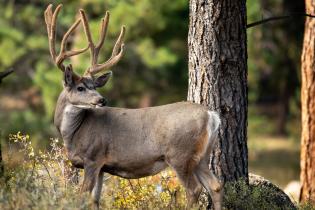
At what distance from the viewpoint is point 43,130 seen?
21438mm

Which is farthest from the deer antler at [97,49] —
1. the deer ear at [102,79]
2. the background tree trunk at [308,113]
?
the background tree trunk at [308,113]

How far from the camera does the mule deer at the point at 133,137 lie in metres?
7.98

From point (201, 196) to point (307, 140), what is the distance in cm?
272

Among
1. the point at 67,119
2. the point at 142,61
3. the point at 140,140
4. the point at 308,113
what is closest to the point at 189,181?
the point at 140,140

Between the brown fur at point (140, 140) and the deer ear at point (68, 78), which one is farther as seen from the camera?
the deer ear at point (68, 78)

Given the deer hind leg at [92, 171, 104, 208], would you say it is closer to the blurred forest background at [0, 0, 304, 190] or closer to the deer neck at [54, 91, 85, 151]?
the deer neck at [54, 91, 85, 151]

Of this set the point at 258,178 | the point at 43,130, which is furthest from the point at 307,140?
the point at 43,130

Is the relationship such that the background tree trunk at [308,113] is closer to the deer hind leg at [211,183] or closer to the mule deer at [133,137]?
the deer hind leg at [211,183]

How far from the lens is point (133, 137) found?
8.20 meters

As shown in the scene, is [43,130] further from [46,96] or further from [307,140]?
[307,140]

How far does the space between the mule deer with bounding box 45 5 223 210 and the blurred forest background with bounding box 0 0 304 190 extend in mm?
8400

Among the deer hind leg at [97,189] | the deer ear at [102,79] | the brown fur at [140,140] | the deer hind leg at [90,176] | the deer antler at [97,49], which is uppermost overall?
the deer antler at [97,49]

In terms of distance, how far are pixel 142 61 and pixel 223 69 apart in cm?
1227

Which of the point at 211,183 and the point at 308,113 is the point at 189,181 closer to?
the point at 211,183
